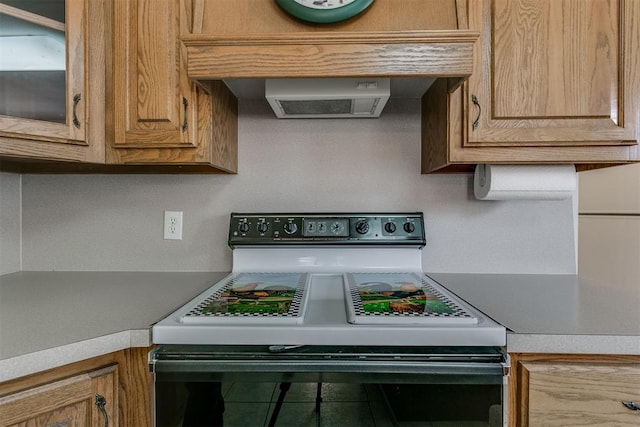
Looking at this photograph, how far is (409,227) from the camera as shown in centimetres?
139

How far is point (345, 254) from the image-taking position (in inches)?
55.7

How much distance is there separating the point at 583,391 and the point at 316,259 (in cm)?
87

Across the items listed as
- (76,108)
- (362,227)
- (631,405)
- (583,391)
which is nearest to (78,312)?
(76,108)

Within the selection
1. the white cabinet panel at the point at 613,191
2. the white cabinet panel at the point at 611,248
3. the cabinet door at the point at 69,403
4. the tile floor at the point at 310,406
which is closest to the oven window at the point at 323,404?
the tile floor at the point at 310,406

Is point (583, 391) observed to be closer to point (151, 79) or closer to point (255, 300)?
point (255, 300)

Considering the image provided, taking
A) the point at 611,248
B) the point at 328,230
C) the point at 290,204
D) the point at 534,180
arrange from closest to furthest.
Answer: the point at 534,180
the point at 328,230
the point at 290,204
the point at 611,248

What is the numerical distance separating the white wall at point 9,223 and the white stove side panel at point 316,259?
88cm

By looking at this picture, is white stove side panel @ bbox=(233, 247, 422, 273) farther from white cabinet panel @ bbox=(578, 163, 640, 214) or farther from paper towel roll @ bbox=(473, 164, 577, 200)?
white cabinet panel @ bbox=(578, 163, 640, 214)

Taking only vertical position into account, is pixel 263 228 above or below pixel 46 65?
below

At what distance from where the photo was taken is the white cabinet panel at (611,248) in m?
2.06

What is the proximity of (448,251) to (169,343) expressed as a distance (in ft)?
3.48

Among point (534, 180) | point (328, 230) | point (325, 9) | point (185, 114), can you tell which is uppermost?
point (325, 9)

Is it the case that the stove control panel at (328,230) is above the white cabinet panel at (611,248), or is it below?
above

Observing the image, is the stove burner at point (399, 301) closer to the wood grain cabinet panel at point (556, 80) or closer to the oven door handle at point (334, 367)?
the oven door handle at point (334, 367)
